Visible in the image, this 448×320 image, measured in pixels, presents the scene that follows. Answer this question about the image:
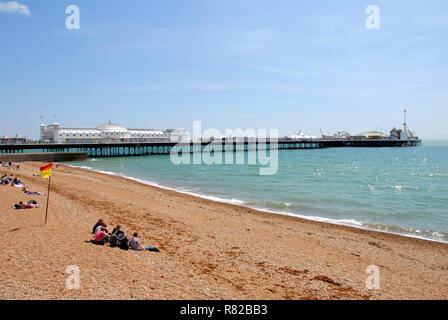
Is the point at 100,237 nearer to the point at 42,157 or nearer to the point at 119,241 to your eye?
the point at 119,241

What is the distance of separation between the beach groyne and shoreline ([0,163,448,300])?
32.3 m

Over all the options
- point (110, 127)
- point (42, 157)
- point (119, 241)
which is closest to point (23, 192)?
point (119, 241)

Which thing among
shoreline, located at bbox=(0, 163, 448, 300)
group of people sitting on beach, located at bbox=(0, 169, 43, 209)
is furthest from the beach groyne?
shoreline, located at bbox=(0, 163, 448, 300)

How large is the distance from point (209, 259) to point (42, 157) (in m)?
45.7

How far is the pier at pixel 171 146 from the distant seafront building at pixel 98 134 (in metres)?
2.30

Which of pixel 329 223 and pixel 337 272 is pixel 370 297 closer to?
pixel 337 272

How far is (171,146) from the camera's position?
244ft

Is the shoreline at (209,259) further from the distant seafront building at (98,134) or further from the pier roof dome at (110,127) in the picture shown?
the pier roof dome at (110,127)

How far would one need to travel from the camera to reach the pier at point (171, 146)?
56.9 meters

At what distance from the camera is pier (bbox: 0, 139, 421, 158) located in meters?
56.9

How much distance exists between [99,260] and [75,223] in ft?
11.7

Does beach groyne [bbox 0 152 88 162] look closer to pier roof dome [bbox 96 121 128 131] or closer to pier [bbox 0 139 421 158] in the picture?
pier [bbox 0 139 421 158]
